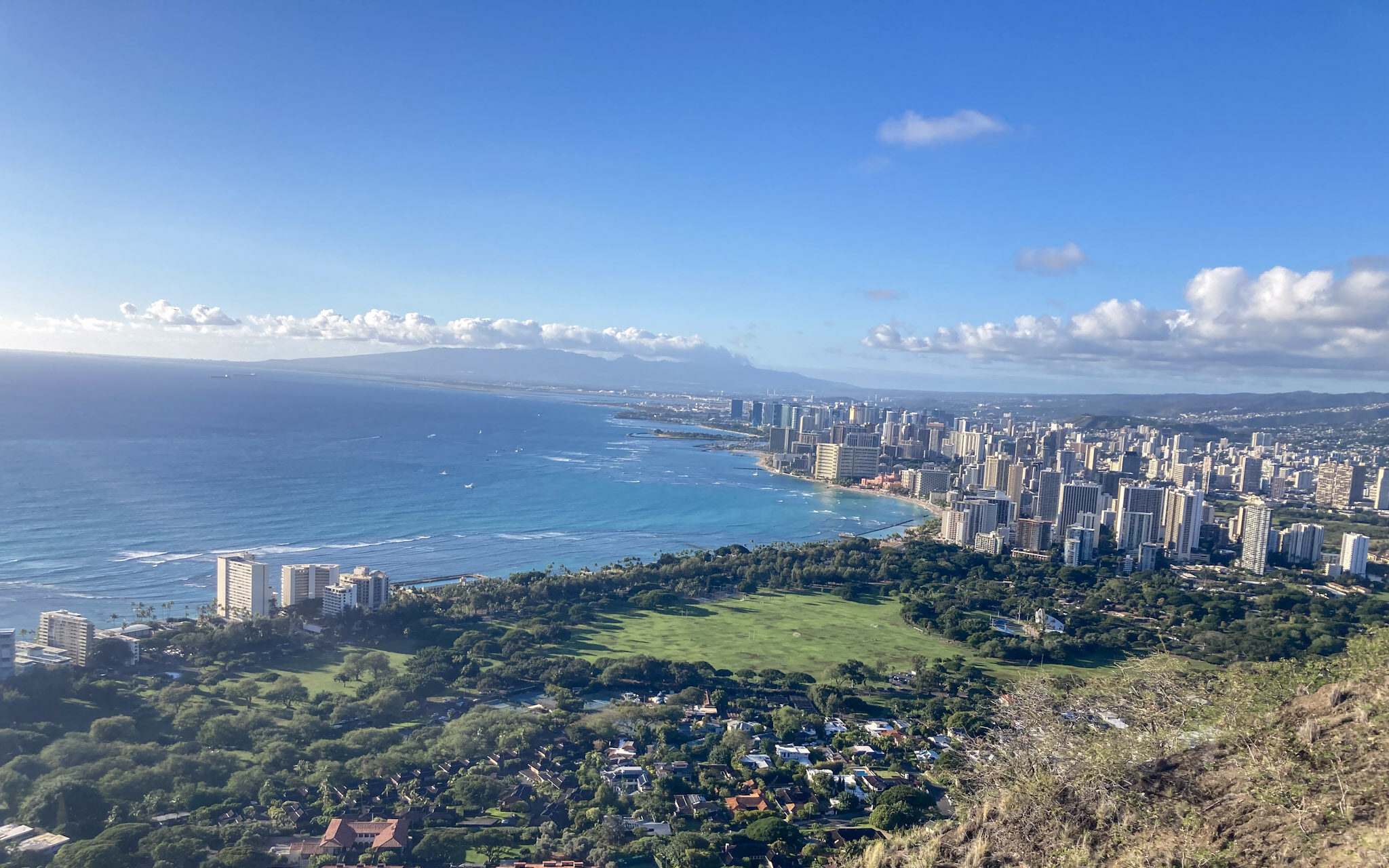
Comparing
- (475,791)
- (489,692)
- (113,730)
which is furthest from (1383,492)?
(113,730)

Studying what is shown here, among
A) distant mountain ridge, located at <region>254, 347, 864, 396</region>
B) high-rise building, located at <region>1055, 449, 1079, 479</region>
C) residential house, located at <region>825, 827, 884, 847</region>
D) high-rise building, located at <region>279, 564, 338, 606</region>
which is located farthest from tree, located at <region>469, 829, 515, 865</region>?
distant mountain ridge, located at <region>254, 347, 864, 396</region>

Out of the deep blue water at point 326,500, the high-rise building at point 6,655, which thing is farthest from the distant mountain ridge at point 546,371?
the high-rise building at point 6,655

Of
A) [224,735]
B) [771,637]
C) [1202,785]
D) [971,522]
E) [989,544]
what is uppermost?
[1202,785]

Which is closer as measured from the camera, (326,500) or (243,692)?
(243,692)

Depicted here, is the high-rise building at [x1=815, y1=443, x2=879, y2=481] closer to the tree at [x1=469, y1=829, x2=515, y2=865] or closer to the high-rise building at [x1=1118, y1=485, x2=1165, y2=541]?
the high-rise building at [x1=1118, y1=485, x2=1165, y2=541]

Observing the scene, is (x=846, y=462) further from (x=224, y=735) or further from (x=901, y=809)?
(x=224, y=735)
